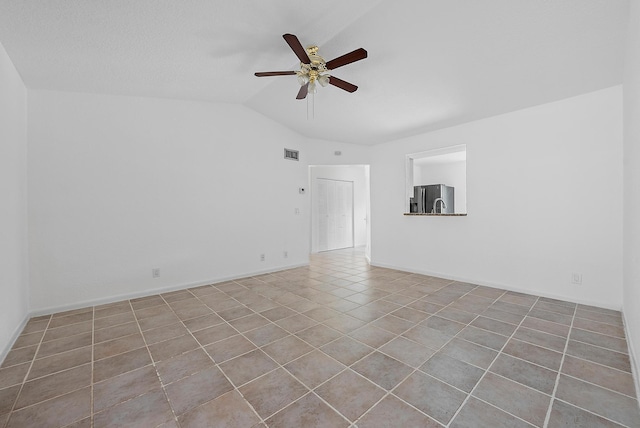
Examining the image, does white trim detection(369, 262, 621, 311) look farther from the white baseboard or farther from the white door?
the white baseboard

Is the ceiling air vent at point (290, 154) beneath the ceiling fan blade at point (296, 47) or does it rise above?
beneath

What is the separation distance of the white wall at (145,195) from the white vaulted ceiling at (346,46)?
1.35ft

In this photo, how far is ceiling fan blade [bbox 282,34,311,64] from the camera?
2047mm

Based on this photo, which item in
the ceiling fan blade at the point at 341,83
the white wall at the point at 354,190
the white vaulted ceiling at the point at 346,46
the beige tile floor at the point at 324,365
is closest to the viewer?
the beige tile floor at the point at 324,365

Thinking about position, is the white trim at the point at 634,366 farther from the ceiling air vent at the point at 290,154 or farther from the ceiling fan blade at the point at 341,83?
the ceiling air vent at the point at 290,154

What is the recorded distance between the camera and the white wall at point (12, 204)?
2.22 meters

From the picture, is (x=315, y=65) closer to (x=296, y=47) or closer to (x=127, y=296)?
(x=296, y=47)

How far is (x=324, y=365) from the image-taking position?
1.95 meters

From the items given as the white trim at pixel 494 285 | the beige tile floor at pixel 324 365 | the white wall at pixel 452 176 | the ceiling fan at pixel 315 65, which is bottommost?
the beige tile floor at pixel 324 365

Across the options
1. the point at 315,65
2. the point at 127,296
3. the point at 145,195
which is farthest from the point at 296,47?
the point at 127,296

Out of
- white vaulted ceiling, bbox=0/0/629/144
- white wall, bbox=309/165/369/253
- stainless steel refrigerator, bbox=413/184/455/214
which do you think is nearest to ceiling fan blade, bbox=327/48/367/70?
white vaulted ceiling, bbox=0/0/629/144

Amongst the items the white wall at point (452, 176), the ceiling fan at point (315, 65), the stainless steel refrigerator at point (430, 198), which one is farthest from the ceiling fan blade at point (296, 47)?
the white wall at point (452, 176)

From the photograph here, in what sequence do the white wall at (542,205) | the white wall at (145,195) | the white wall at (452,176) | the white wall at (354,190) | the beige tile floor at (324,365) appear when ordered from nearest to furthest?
1. the beige tile floor at (324,365)
2. the white wall at (542,205)
3. the white wall at (145,195)
4. the white wall at (452,176)
5. the white wall at (354,190)

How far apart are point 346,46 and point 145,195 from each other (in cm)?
320
